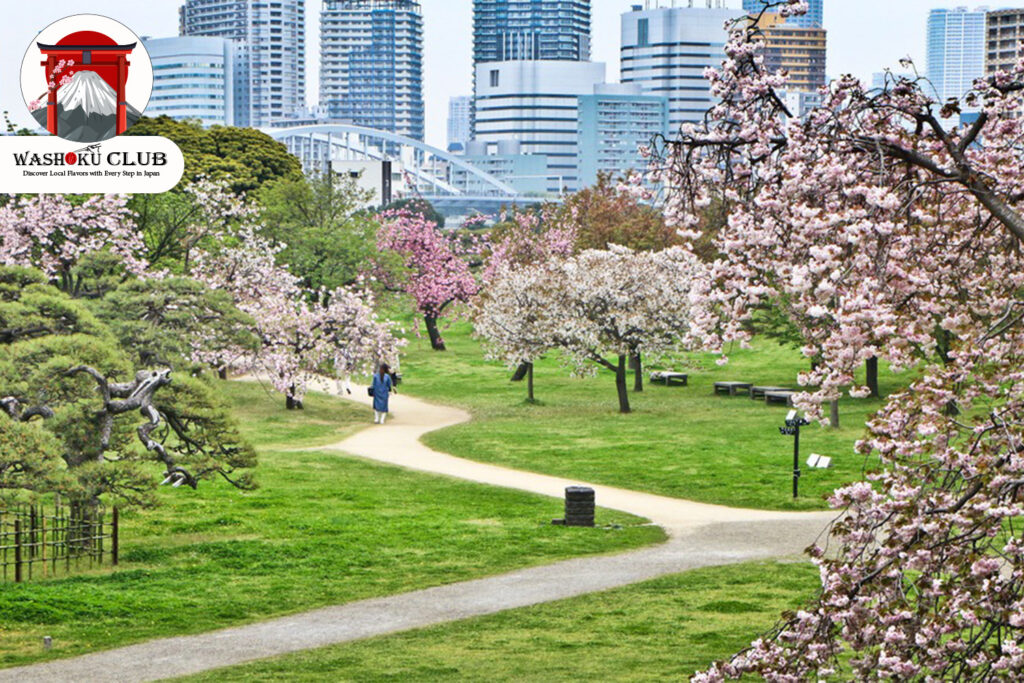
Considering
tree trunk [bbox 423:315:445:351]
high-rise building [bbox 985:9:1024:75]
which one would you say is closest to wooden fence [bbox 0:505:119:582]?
tree trunk [bbox 423:315:445:351]

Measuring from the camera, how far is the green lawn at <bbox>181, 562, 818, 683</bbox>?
18641 mm

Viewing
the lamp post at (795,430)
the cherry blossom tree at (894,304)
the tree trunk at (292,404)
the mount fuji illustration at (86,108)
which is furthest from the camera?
the tree trunk at (292,404)

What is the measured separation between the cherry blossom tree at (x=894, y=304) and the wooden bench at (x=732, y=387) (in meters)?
39.7

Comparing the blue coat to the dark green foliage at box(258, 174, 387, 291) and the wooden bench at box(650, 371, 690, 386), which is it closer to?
the dark green foliage at box(258, 174, 387, 291)

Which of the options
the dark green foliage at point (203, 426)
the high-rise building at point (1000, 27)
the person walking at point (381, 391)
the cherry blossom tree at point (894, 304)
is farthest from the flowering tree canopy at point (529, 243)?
the high-rise building at point (1000, 27)

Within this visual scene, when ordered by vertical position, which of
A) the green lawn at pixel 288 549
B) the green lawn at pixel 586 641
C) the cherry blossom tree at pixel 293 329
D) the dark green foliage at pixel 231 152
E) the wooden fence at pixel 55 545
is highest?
the dark green foliage at pixel 231 152

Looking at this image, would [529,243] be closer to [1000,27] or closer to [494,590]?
[494,590]

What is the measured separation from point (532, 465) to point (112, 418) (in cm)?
1568

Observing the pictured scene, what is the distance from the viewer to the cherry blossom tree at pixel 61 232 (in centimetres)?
4434

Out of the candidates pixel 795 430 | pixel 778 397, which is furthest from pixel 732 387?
pixel 795 430

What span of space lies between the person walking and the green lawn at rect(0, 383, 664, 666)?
335 inches

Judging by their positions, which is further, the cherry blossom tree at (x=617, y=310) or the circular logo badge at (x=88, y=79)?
the cherry blossom tree at (x=617, y=310)

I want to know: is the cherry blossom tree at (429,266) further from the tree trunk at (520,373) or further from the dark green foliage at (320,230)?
the tree trunk at (520,373)

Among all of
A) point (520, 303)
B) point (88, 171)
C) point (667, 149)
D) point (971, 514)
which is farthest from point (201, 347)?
point (971, 514)
